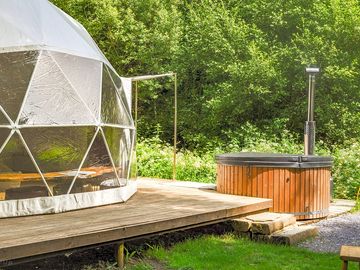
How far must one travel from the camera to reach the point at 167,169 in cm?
1361

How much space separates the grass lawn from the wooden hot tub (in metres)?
1.52

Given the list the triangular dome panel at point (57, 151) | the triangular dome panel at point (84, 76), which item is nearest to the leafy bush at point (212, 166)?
the triangular dome panel at point (84, 76)

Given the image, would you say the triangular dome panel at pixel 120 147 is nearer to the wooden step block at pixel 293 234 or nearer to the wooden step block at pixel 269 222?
the wooden step block at pixel 269 222

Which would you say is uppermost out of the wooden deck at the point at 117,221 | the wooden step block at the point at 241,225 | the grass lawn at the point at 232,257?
the wooden deck at the point at 117,221

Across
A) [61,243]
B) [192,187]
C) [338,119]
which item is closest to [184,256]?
[61,243]

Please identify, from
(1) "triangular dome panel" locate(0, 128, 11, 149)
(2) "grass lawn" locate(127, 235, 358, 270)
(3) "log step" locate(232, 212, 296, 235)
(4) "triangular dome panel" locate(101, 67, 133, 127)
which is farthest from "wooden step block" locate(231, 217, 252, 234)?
(1) "triangular dome panel" locate(0, 128, 11, 149)

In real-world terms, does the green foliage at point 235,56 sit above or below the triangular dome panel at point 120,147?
above

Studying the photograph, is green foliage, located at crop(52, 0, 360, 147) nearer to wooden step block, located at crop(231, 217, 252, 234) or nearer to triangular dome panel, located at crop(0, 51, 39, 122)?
wooden step block, located at crop(231, 217, 252, 234)

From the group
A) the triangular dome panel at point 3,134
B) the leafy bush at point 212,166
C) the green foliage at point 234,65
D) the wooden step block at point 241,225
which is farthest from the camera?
the green foliage at point 234,65

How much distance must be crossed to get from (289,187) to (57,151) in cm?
373

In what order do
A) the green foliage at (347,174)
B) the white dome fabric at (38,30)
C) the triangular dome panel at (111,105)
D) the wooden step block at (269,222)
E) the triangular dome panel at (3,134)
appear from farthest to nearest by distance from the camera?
the green foliage at (347,174) → the triangular dome panel at (111,105) → the wooden step block at (269,222) → the white dome fabric at (38,30) → the triangular dome panel at (3,134)

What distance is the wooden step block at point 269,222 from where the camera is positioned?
7066 millimetres

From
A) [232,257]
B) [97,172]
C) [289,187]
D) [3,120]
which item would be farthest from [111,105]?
[289,187]

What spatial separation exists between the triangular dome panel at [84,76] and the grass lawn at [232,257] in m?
2.21
